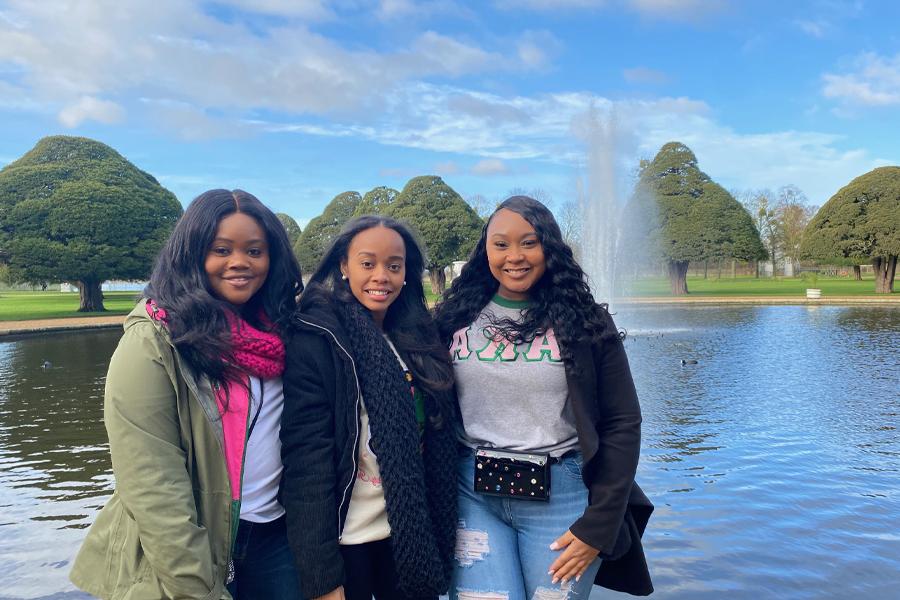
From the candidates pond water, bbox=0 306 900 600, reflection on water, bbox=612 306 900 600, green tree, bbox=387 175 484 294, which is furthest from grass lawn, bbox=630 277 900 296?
pond water, bbox=0 306 900 600

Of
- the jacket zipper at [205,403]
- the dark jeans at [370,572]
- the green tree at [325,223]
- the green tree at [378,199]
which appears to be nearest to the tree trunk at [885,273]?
the green tree at [378,199]

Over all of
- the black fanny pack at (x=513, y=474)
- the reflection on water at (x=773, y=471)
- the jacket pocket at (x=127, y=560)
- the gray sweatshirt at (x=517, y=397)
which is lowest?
the reflection on water at (x=773, y=471)

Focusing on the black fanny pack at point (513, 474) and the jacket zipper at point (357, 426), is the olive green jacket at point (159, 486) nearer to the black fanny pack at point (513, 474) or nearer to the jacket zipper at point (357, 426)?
the jacket zipper at point (357, 426)

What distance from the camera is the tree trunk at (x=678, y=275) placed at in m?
39.1

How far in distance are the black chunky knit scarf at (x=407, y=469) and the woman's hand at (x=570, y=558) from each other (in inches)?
14.0

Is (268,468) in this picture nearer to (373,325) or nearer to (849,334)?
(373,325)

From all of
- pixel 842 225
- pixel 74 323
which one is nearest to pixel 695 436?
pixel 74 323

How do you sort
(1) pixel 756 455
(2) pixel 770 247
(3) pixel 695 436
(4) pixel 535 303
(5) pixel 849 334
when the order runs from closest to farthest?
(4) pixel 535 303 < (1) pixel 756 455 < (3) pixel 695 436 < (5) pixel 849 334 < (2) pixel 770 247

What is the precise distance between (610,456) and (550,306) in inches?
22.3

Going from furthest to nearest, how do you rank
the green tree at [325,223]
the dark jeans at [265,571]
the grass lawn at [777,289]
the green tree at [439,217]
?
the green tree at [325,223] < the green tree at [439,217] < the grass lawn at [777,289] < the dark jeans at [265,571]

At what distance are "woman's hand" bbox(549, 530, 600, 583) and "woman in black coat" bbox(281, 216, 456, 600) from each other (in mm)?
362

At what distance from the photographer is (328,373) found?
2.03 meters

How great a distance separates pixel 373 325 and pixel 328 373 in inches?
10.7

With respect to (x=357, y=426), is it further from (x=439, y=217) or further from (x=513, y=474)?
(x=439, y=217)
